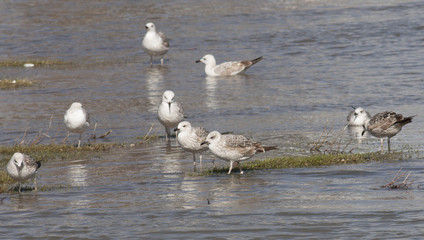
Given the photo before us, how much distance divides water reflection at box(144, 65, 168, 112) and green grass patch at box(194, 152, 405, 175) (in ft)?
27.7

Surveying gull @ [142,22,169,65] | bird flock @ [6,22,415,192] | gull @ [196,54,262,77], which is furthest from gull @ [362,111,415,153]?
gull @ [142,22,169,65]

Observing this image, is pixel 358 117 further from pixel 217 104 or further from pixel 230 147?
pixel 230 147

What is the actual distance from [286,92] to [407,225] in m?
14.6

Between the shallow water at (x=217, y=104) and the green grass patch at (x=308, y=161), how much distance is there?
336mm

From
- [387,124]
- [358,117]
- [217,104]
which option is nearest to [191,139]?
[387,124]

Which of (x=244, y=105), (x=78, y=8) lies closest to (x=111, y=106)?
(x=244, y=105)

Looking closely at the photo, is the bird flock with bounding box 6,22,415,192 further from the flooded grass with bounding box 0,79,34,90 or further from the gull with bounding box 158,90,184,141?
the flooded grass with bounding box 0,79,34,90

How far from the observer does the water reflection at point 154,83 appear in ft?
76.2

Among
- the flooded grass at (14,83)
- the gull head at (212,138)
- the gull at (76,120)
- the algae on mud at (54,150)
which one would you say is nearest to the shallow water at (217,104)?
the algae on mud at (54,150)

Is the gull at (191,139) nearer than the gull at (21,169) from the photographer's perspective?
No

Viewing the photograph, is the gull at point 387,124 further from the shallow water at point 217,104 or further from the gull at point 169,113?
the gull at point 169,113

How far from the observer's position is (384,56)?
30266 mm

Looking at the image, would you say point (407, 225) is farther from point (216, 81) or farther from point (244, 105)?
point (216, 81)

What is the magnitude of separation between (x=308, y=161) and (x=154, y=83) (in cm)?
1395
